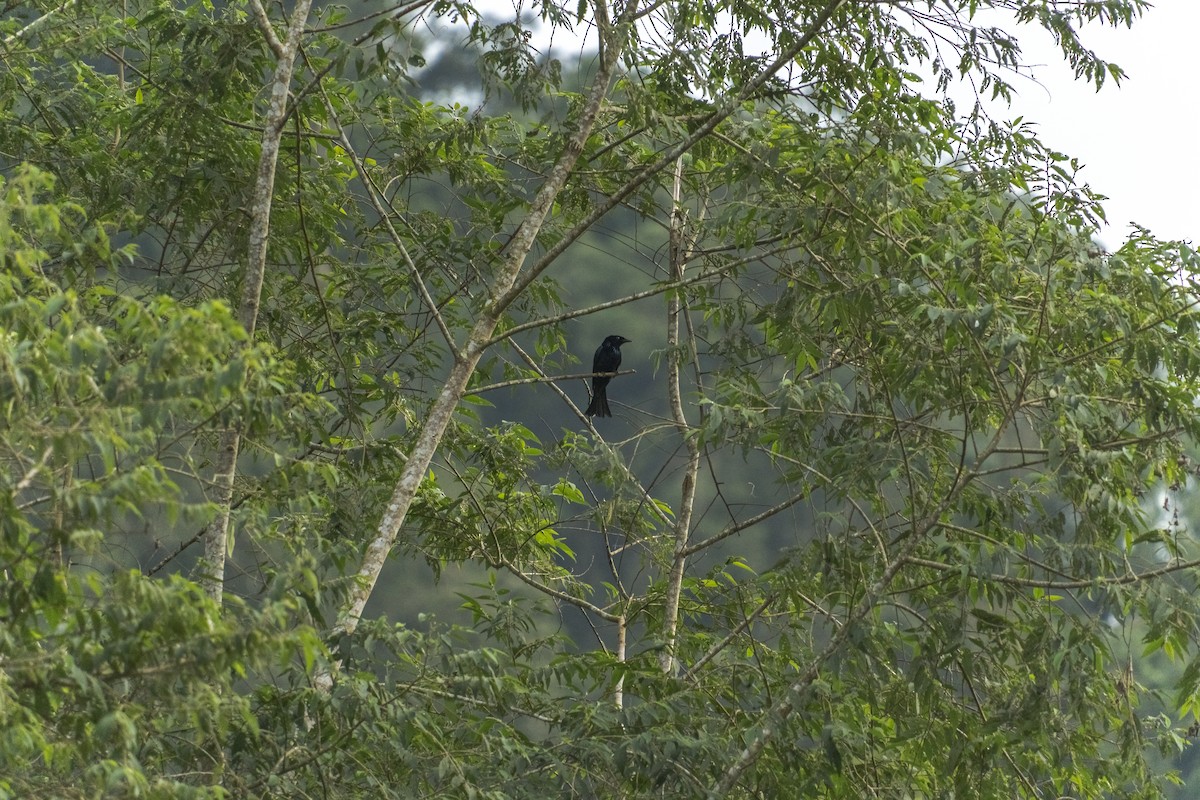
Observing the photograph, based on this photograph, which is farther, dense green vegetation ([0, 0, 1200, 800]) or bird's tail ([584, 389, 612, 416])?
bird's tail ([584, 389, 612, 416])

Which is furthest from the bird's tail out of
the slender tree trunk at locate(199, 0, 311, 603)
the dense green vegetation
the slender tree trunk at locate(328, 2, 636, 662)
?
the slender tree trunk at locate(199, 0, 311, 603)

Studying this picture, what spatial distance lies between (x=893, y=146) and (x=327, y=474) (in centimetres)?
255

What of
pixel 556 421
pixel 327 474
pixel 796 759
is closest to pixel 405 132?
pixel 327 474

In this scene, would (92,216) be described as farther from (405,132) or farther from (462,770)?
(462,770)

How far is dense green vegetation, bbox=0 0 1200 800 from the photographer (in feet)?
10.9

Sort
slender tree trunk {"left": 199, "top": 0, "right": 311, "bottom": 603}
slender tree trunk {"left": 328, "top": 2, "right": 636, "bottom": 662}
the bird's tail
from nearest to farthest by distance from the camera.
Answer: slender tree trunk {"left": 199, "top": 0, "right": 311, "bottom": 603}, slender tree trunk {"left": 328, "top": 2, "right": 636, "bottom": 662}, the bird's tail

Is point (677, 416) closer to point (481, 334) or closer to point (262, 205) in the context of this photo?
point (481, 334)

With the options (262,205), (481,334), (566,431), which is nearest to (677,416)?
(566,431)

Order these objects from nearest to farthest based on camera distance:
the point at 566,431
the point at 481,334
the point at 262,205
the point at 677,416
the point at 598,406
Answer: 1. the point at 262,205
2. the point at 481,334
3. the point at 566,431
4. the point at 677,416
5. the point at 598,406

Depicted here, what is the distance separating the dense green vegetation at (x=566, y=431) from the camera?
10.9 feet

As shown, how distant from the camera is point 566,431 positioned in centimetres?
639

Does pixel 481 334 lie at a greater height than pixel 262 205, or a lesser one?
lesser

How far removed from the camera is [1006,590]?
4.82m

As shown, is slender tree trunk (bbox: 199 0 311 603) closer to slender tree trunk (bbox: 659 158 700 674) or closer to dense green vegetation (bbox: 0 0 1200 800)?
dense green vegetation (bbox: 0 0 1200 800)
